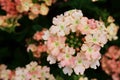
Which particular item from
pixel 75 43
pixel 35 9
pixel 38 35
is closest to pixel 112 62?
pixel 38 35

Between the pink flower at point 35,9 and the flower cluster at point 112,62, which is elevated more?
the pink flower at point 35,9

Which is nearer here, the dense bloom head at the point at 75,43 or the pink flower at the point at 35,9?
the dense bloom head at the point at 75,43

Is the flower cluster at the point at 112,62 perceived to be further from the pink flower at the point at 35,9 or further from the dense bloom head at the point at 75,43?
the dense bloom head at the point at 75,43

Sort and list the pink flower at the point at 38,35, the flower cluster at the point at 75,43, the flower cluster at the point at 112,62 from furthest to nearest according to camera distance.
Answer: the flower cluster at the point at 112,62, the pink flower at the point at 38,35, the flower cluster at the point at 75,43

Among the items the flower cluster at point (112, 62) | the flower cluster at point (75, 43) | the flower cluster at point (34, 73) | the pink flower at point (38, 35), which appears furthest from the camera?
the flower cluster at point (112, 62)

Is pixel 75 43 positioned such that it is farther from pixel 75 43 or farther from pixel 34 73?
pixel 34 73

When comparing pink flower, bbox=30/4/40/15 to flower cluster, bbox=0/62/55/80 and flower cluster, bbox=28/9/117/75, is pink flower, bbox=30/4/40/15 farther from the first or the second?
flower cluster, bbox=28/9/117/75

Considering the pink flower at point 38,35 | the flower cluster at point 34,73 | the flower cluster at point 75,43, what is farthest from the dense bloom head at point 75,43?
the pink flower at point 38,35

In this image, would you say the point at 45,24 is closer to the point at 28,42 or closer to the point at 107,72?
the point at 28,42

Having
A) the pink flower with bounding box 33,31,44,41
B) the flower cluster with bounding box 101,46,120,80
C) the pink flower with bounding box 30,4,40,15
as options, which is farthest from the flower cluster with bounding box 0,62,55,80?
the flower cluster with bounding box 101,46,120,80
